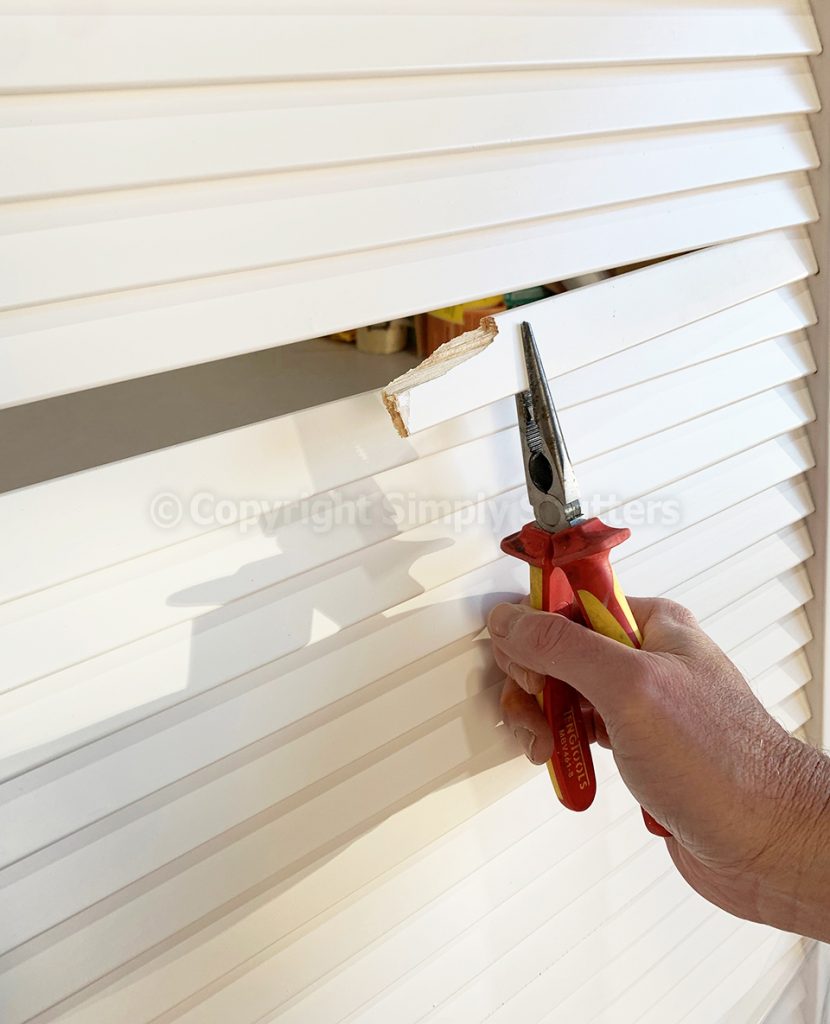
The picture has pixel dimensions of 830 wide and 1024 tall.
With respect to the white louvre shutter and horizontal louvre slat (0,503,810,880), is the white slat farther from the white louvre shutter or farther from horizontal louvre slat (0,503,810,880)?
horizontal louvre slat (0,503,810,880)

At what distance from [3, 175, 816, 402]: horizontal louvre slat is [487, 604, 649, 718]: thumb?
0.89 feet

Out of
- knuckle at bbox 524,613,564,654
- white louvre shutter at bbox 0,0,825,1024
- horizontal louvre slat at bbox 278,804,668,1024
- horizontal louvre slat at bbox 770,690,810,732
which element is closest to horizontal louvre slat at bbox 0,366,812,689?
white louvre shutter at bbox 0,0,825,1024

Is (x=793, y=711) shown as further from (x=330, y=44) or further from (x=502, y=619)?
(x=330, y=44)

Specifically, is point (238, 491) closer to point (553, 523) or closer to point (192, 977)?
point (553, 523)

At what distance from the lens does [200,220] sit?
0.54 meters

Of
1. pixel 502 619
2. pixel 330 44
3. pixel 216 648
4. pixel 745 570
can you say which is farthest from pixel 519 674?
pixel 330 44

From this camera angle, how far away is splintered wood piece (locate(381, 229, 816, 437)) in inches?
26.0

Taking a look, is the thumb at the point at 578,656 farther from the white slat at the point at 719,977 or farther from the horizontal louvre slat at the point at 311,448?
the white slat at the point at 719,977

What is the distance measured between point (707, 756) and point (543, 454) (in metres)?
0.27

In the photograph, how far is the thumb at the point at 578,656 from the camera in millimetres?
662

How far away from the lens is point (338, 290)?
1.99ft

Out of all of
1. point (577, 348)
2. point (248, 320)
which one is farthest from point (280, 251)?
point (577, 348)

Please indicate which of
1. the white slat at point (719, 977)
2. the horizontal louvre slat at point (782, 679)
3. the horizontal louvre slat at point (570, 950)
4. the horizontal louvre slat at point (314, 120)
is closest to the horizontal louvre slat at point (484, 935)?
the horizontal louvre slat at point (570, 950)

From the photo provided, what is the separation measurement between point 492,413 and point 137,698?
1.20 ft
